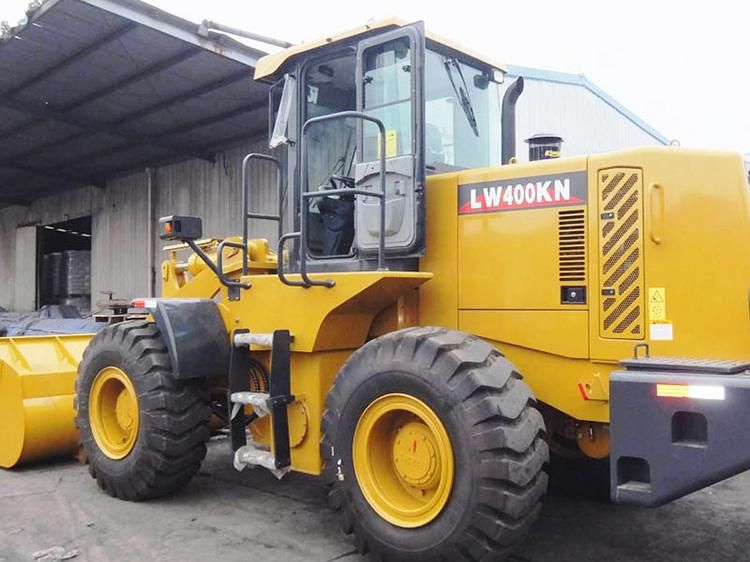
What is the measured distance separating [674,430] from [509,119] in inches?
109

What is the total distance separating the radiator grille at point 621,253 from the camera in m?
3.67

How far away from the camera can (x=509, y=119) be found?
523 centimetres

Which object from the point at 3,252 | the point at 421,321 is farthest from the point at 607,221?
the point at 3,252

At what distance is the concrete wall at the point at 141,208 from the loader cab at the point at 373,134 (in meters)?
8.33

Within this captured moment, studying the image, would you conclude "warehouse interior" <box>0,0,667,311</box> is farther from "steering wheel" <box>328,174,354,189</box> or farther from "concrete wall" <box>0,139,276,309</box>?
"steering wheel" <box>328,174,354,189</box>

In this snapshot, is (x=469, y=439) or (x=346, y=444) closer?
(x=469, y=439)

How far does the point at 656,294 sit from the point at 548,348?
0.62m

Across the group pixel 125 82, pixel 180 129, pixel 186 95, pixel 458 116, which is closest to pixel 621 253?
pixel 458 116

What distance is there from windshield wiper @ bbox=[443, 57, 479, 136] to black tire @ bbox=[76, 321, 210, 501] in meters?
2.59

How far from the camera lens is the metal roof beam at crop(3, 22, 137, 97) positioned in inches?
390

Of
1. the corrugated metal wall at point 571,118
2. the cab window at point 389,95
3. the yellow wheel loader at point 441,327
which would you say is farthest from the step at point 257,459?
the corrugated metal wall at point 571,118

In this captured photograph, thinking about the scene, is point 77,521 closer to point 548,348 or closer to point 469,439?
point 469,439

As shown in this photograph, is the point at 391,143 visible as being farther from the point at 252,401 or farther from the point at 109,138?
the point at 109,138

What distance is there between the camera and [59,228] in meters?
23.6
